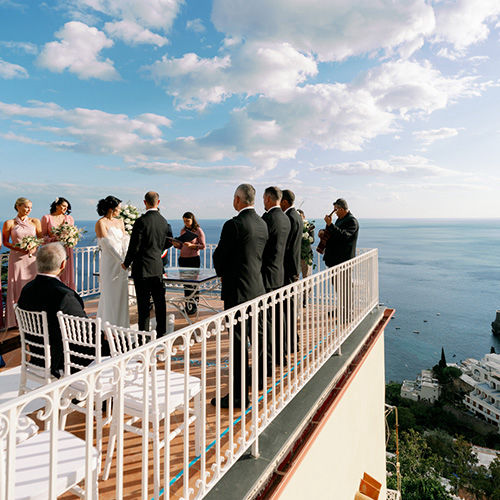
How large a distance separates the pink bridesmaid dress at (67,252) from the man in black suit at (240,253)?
15.6 feet

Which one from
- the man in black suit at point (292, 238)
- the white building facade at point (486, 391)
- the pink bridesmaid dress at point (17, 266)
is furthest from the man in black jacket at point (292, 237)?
the white building facade at point (486, 391)

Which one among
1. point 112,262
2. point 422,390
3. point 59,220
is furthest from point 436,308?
point 112,262

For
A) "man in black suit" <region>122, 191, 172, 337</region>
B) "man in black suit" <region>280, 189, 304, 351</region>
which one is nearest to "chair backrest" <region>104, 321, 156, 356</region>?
"man in black suit" <region>122, 191, 172, 337</region>

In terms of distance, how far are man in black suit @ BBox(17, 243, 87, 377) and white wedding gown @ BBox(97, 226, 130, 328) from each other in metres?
2.39

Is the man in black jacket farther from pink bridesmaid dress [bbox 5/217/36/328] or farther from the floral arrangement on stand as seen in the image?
pink bridesmaid dress [bbox 5/217/36/328]

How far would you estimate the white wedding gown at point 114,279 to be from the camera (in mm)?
5374

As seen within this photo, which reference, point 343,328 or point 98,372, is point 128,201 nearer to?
point 343,328

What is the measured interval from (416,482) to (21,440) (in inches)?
1426

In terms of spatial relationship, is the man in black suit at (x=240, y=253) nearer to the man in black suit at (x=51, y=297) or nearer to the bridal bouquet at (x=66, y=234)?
the man in black suit at (x=51, y=297)

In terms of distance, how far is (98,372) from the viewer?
1.48 metres

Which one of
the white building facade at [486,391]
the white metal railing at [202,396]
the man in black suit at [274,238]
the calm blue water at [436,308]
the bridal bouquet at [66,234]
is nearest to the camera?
the white metal railing at [202,396]

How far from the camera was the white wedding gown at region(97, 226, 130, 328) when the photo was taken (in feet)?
17.6

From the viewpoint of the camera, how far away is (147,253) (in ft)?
16.1

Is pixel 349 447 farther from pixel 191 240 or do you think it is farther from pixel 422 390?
pixel 422 390
